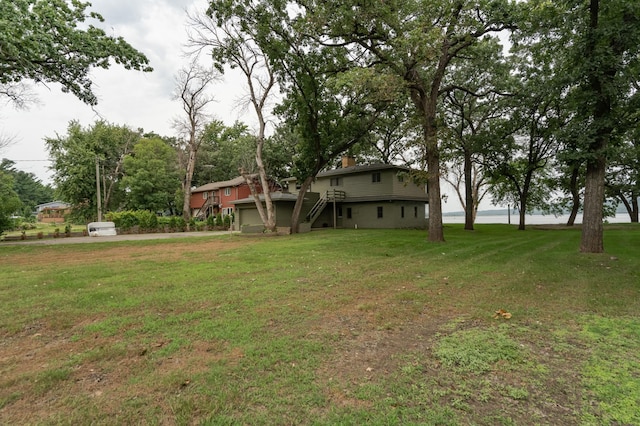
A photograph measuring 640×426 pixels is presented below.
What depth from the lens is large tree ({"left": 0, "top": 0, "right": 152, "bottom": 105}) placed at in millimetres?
11055

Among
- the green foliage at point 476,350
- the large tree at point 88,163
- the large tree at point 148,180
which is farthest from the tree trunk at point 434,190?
the large tree at point 148,180

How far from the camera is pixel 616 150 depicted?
9.38 metres

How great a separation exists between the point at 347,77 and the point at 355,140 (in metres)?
9.43

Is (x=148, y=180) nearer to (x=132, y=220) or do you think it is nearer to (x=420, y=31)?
(x=132, y=220)

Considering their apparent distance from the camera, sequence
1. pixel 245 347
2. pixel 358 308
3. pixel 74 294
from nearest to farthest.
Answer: pixel 245 347 → pixel 358 308 → pixel 74 294

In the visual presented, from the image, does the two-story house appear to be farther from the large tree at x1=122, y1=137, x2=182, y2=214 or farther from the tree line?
the tree line

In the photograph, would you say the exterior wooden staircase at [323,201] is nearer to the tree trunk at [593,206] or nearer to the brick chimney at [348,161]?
the brick chimney at [348,161]

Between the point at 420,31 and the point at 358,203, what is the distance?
16.3 m

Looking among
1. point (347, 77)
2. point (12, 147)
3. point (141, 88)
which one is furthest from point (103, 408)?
point (12, 147)

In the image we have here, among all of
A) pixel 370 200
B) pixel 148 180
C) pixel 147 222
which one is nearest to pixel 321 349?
pixel 370 200

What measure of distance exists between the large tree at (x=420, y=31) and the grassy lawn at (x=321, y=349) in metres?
8.58

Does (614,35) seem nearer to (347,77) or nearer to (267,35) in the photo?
(347,77)

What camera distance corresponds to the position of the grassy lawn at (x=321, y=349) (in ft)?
8.02

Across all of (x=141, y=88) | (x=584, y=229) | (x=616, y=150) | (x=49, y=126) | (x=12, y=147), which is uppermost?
(x=49, y=126)
